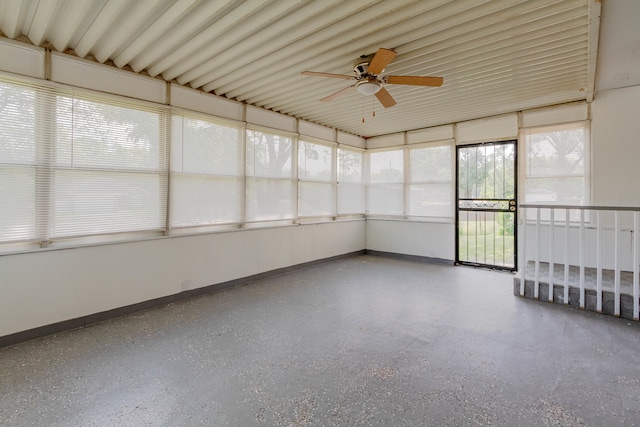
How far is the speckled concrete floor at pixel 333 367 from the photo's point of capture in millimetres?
1923

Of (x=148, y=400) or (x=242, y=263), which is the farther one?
(x=242, y=263)

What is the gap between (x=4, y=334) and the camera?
9.22 feet

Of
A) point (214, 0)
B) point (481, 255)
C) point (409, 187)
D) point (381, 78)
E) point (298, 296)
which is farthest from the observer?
point (409, 187)

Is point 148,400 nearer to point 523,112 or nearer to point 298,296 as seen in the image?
point 298,296

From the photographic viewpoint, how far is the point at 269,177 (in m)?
5.25

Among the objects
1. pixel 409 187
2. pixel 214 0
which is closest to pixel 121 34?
pixel 214 0

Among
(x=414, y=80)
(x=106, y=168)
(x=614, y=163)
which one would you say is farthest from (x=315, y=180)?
(x=614, y=163)

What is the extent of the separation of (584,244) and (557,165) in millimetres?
1577

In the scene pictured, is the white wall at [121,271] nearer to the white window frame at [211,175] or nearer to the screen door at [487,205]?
the white window frame at [211,175]

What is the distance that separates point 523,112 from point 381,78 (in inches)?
142

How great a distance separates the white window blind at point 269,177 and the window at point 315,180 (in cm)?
29

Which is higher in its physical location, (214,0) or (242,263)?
(214,0)

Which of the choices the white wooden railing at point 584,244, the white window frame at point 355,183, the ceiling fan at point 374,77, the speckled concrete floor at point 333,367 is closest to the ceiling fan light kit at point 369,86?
the ceiling fan at point 374,77

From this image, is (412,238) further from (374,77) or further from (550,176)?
(374,77)
